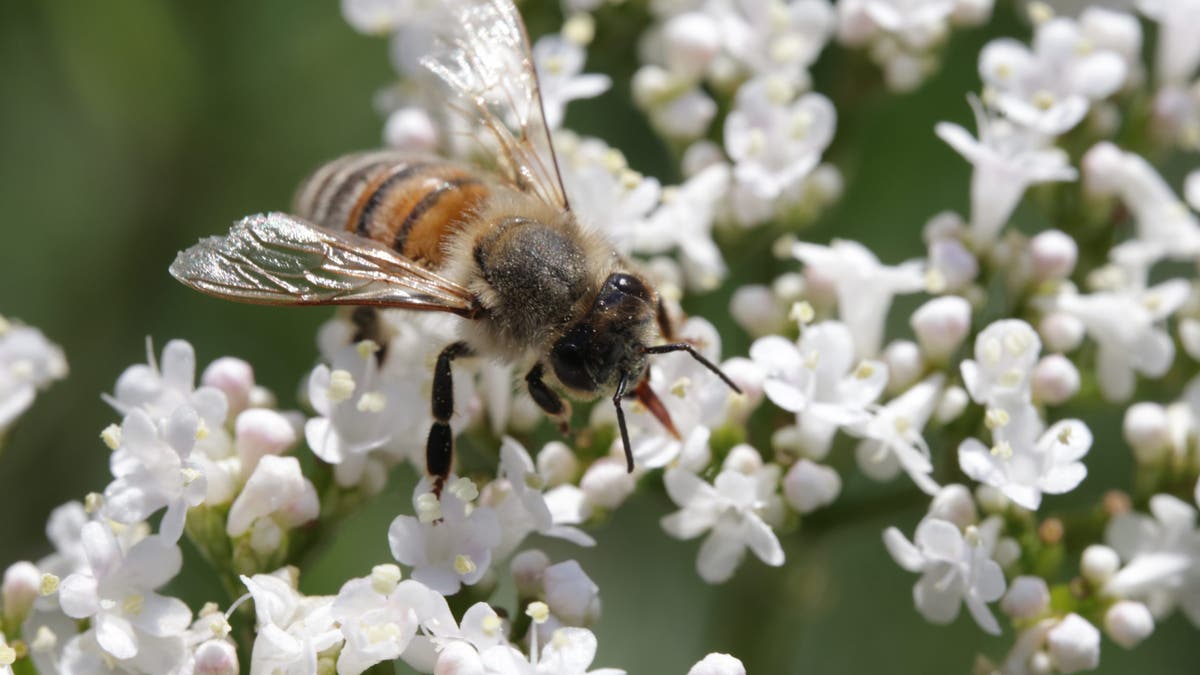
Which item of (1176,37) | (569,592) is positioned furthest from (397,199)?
(1176,37)

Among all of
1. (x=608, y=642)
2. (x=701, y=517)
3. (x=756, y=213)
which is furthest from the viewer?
(x=608, y=642)

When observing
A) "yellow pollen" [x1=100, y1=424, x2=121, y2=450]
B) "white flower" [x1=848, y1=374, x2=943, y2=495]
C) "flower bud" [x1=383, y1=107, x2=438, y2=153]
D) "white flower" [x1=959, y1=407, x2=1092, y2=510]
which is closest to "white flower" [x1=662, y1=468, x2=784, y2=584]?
"white flower" [x1=848, y1=374, x2=943, y2=495]

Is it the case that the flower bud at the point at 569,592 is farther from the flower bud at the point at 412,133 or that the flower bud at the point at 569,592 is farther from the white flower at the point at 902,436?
the flower bud at the point at 412,133

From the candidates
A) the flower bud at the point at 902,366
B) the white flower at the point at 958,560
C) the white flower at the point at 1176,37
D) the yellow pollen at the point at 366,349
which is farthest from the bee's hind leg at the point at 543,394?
the white flower at the point at 1176,37

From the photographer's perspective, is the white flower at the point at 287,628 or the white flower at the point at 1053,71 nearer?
the white flower at the point at 287,628

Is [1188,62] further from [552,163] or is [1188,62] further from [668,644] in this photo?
[668,644]

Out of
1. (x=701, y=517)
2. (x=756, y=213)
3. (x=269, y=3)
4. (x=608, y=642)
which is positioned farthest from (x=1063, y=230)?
(x=269, y=3)
